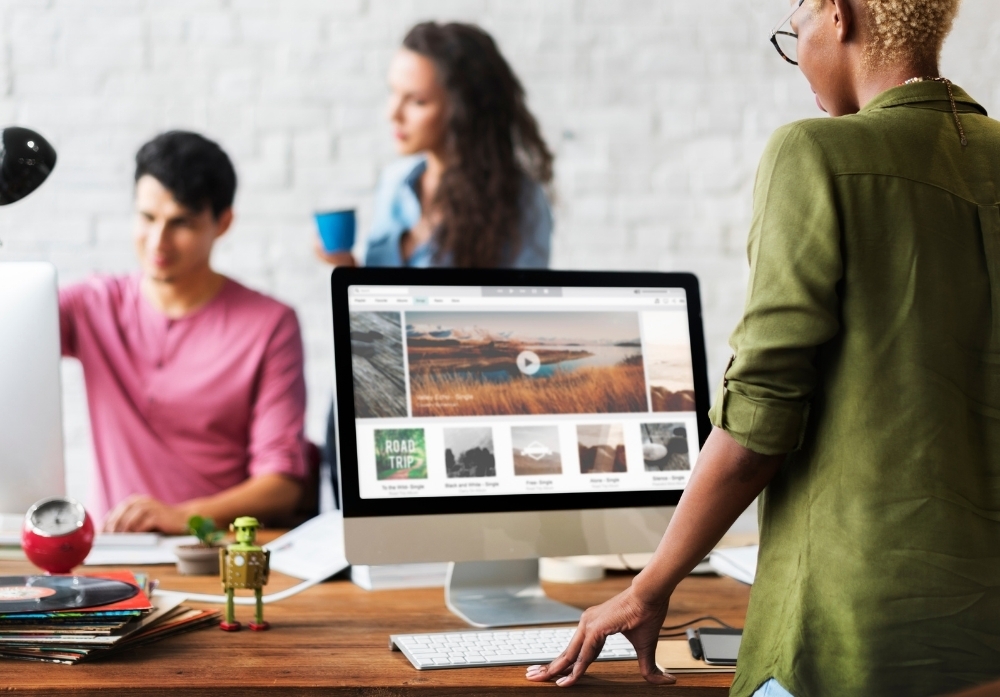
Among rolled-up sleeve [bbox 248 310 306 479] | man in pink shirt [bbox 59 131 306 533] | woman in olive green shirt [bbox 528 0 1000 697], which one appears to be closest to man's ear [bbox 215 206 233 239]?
man in pink shirt [bbox 59 131 306 533]

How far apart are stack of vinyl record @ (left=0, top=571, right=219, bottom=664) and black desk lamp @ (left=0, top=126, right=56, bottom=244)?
47 cm

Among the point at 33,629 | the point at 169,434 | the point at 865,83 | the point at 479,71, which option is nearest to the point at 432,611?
the point at 33,629

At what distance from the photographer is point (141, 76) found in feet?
9.62

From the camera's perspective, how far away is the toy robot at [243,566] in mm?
1161

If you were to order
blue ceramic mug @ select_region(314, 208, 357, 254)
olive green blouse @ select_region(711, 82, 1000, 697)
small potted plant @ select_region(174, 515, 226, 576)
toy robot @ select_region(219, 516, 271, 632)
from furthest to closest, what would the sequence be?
1. blue ceramic mug @ select_region(314, 208, 357, 254)
2. small potted plant @ select_region(174, 515, 226, 576)
3. toy robot @ select_region(219, 516, 271, 632)
4. olive green blouse @ select_region(711, 82, 1000, 697)

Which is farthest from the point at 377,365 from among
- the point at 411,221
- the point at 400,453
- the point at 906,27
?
the point at 411,221

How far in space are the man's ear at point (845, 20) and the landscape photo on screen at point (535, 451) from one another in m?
0.61

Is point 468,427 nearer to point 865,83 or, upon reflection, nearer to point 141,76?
point 865,83

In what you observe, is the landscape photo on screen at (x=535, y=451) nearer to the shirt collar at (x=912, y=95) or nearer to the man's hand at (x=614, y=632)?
the man's hand at (x=614, y=632)

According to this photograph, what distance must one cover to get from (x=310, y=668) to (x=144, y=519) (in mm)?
957

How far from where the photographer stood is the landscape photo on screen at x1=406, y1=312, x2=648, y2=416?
1300mm

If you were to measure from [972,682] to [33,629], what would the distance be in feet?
2.89

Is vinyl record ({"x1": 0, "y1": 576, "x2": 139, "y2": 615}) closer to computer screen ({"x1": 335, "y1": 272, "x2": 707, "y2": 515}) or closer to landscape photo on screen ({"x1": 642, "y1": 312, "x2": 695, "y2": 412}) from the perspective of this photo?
computer screen ({"x1": 335, "y1": 272, "x2": 707, "y2": 515})

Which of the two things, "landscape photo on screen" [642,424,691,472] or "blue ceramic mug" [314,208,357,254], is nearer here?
"landscape photo on screen" [642,424,691,472]
